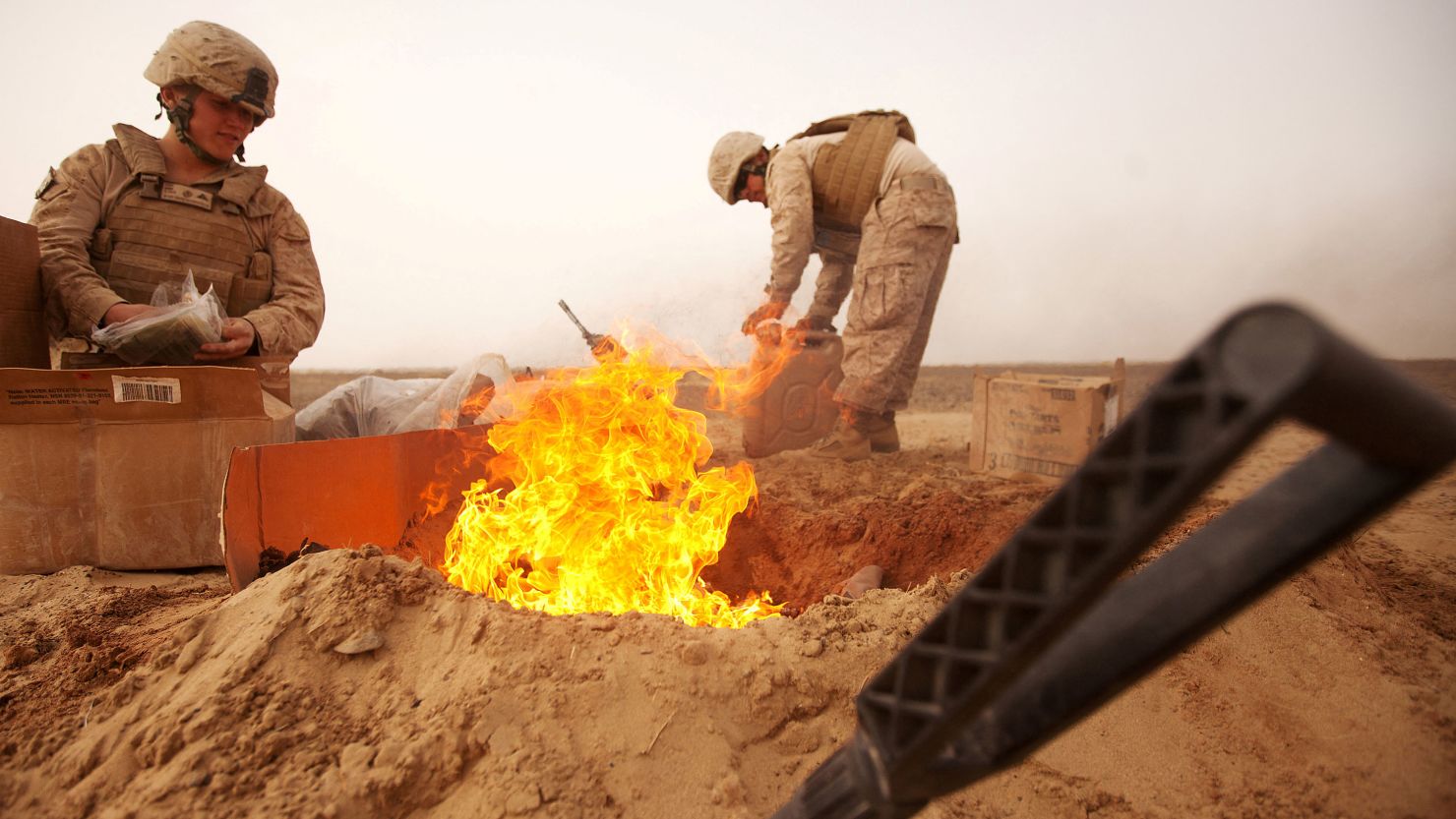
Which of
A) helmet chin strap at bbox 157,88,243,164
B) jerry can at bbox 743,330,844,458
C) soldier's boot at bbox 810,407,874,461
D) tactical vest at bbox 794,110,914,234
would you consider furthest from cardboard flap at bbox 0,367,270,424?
tactical vest at bbox 794,110,914,234

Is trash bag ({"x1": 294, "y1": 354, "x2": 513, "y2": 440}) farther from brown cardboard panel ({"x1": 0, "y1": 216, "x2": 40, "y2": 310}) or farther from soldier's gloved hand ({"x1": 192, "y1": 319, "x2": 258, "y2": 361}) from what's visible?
brown cardboard panel ({"x1": 0, "y1": 216, "x2": 40, "y2": 310})

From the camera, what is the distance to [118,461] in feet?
9.34

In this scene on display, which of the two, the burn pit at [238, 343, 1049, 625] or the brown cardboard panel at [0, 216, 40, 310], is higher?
the brown cardboard panel at [0, 216, 40, 310]

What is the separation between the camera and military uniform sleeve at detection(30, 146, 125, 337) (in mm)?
3293

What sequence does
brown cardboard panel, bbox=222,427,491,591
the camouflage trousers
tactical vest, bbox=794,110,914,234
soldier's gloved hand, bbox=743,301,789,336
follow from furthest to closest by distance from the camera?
soldier's gloved hand, bbox=743,301,789,336 → tactical vest, bbox=794,110,914,234 → the camouflage trousers → brown cardboard panel, bbox=222,427,491,591

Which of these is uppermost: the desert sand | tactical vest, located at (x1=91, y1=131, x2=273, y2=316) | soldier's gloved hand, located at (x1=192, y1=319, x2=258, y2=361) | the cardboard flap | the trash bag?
tactical vest, located at (x1=91, y1=131, x2=273, y2=316)

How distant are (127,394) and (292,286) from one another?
→ 4.43 feet

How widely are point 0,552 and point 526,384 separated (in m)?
2.26

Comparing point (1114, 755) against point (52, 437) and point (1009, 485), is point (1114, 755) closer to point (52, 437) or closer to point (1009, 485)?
point (1009, 485)

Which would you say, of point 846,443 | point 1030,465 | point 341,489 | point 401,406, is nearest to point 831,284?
point 846,443

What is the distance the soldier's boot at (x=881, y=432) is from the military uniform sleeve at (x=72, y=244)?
504cm

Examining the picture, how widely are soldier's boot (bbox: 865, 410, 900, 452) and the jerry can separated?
330 mm

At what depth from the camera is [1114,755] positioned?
177 cm

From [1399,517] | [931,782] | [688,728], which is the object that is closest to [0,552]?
[688,728]
